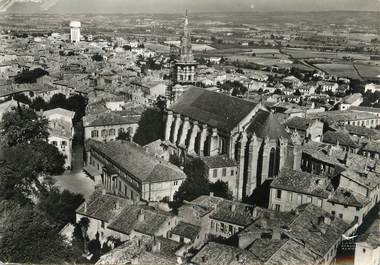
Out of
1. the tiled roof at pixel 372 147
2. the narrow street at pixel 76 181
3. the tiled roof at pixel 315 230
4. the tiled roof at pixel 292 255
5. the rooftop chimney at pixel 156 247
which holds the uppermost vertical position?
the tiled roof at pixel 292 255

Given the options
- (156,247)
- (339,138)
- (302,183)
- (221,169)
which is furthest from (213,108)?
(156,247)

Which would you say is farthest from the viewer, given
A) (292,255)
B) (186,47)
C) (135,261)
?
(186,47)

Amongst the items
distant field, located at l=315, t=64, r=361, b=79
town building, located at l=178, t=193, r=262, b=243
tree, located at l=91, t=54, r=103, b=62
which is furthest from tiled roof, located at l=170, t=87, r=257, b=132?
tree, located at l=91, t=54, r=103, b=62

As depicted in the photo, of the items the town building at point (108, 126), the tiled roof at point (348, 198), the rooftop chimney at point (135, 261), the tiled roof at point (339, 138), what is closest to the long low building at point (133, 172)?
the town building at point (108, 126)

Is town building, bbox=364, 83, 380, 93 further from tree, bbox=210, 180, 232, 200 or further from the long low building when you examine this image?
tree, bbox=210, 180, 232, 200

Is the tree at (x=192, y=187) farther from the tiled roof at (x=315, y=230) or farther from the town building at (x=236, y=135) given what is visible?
the tiled roof at (x=315, y=230)

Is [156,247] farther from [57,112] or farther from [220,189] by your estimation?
[57,112]
